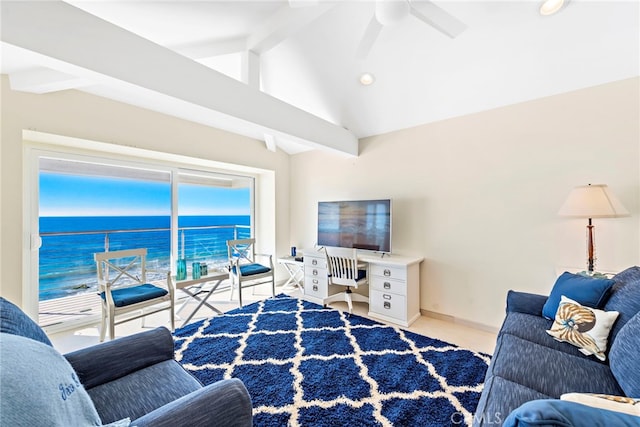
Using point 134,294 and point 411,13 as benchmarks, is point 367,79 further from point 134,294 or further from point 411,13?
point 134,294

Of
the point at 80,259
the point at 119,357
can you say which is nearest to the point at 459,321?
the point at 119,357

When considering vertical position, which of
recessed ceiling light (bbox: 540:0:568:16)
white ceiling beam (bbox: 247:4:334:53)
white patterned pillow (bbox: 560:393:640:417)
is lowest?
white patterned pillow (bbox: 560:393:640:417)

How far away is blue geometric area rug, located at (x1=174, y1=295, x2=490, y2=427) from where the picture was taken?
1.63 meters

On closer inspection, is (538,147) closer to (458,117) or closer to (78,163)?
(458,117)

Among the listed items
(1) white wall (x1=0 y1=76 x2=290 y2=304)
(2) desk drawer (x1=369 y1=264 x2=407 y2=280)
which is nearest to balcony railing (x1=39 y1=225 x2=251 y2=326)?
(1) white wall (x1=0 y1=76 x2=290 y2=304)

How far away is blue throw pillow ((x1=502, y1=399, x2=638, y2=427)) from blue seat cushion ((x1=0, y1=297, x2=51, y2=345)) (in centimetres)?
172

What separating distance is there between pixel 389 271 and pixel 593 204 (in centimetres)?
181

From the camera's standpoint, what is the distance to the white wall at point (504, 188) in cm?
218

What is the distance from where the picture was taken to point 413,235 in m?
3.30

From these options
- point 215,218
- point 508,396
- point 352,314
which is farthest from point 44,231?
point 508,396

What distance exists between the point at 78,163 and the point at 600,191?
498 centimetres

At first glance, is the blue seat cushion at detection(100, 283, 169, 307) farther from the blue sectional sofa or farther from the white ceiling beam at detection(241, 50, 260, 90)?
the blue sectional sofa

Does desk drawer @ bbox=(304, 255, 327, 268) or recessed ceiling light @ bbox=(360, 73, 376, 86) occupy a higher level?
recessed ceiling light @ bbox=(360, 73, 376, 86)

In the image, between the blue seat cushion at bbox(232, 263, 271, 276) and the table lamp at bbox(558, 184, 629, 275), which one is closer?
the table lamp at bbox(558, 184, 629, 275)
